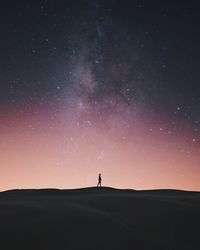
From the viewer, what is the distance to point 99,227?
868 cm

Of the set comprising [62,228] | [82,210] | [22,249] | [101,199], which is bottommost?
[22,249]

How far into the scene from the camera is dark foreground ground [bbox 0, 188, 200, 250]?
7.80m

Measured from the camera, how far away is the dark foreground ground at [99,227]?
780cm

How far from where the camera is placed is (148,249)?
7.59 m

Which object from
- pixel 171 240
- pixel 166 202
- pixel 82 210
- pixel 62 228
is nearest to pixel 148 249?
pixel 171 240

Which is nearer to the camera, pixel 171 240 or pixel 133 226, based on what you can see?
pixel 171 240

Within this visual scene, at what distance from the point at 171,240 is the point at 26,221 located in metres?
3.37

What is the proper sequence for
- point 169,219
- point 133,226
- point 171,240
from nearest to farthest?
point 171,240 → point 133,226 → point 169,219

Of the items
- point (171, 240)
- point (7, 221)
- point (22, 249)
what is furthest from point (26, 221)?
point (171, 240)

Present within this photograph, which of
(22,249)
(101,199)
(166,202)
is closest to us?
(22,249)

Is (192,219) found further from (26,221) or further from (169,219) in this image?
(26,221)

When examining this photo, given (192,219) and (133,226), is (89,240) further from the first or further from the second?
(192,219)

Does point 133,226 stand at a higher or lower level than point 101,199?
lower

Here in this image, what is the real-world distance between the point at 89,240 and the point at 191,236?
2.32 meters
